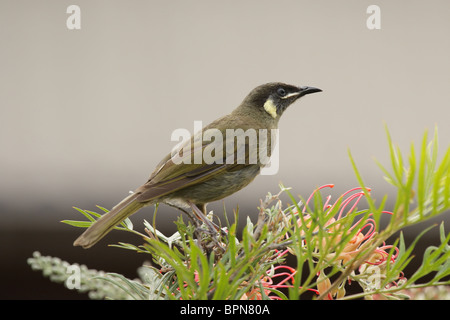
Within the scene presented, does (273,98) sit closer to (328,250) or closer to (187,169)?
(187,169)

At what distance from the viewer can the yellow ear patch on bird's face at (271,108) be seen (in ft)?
8.93

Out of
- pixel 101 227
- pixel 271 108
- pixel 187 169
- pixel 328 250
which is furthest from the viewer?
pixel 271 108

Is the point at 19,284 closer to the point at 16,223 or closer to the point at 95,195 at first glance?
the point at 16,223

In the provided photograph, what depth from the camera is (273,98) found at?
9.02ft

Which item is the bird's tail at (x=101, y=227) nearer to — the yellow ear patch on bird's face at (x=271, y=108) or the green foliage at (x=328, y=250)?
the green foliage at (x=328, y=250)

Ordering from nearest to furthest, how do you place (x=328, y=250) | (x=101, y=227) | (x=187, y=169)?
(x=328, y=250) → (x=101, y=227) → (x=187, y=169)

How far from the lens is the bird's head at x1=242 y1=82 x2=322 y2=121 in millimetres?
2723

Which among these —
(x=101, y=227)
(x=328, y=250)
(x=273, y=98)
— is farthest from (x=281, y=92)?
(x=328, y=250)

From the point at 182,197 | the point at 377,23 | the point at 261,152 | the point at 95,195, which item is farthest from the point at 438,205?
the point at 377,23

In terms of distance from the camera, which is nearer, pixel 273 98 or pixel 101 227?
pixel 101 227

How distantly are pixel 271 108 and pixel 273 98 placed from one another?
59 mm

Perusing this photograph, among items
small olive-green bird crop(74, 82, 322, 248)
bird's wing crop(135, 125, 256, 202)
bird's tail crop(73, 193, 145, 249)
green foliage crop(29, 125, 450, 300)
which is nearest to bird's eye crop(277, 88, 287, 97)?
small olive-green bird crop(74, 82, 322, 248)
